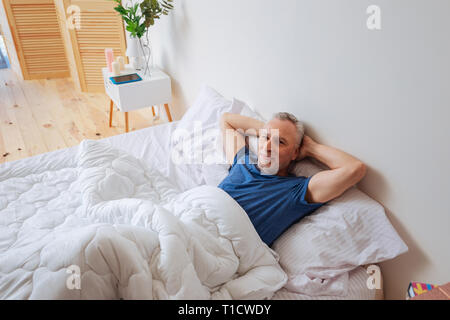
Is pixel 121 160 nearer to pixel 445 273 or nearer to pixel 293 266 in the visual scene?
pixel 293 266

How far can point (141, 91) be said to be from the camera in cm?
254

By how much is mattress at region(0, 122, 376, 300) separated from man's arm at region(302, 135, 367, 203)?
293 millimetres

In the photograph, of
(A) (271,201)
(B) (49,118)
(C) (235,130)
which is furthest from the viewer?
(B) (49,118)

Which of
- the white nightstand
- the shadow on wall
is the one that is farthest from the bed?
the shadow on wall

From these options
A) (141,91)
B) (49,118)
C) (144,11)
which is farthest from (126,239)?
(49,118)

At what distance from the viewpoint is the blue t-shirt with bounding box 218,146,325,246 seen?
125cm

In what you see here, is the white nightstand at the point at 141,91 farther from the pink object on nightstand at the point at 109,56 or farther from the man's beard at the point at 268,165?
the man's beard at the point at 268,165

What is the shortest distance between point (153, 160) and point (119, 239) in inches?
37.1

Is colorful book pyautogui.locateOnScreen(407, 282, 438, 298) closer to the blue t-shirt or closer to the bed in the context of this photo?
the bed

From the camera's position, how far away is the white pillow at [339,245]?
1.09 m

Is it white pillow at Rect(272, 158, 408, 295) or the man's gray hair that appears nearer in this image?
white pillow at Rect(272, 158, 408, 295)

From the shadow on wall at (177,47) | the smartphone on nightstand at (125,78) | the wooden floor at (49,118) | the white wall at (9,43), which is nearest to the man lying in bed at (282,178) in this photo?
the shadow on wall at (177,47)

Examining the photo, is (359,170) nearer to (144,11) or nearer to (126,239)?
(126,239)

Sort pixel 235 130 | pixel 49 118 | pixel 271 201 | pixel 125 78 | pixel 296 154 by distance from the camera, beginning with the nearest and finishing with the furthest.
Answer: pixel 271 201 → pixel 296 154 → pixel 235 130 → pixel 125 78 → pixel 49 118
